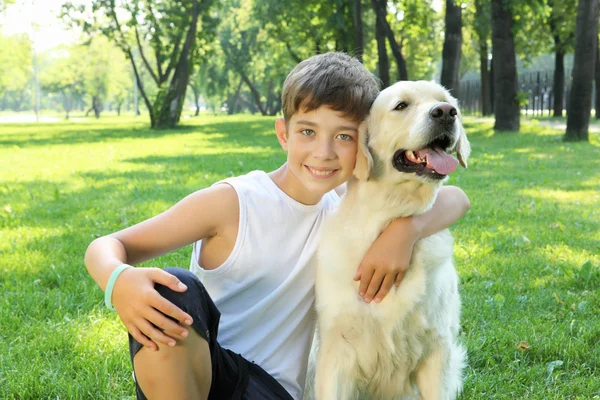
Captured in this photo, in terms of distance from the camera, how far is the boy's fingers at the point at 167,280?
193cm

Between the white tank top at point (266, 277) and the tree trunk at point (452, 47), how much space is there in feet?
53.4

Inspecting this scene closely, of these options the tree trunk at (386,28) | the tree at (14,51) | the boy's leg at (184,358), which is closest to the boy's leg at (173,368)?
the boy's leg at (184,358)

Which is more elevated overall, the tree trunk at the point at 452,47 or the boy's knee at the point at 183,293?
the tree trunk at the point at 452,47

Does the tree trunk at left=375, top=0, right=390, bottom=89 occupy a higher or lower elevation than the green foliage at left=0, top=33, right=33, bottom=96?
lower

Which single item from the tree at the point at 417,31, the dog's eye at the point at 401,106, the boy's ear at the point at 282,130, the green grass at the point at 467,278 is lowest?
the green grass at the point at 467,278

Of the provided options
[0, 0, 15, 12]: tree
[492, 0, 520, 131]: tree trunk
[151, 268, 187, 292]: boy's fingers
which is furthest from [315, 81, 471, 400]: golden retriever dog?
[0, 0, 15, 12]: tree

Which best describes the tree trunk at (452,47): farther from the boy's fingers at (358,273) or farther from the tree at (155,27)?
the boy's fingers at (358,273)

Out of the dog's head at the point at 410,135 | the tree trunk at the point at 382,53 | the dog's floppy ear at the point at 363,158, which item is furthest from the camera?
the tree trunk at the point at 382,53

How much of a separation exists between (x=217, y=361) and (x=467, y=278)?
2616 millimetres

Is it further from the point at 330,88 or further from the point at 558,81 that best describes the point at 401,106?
the point at 558,81

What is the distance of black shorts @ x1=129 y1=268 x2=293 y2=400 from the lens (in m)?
2.03

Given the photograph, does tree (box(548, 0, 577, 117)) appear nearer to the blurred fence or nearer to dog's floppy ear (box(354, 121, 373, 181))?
the blurred fence

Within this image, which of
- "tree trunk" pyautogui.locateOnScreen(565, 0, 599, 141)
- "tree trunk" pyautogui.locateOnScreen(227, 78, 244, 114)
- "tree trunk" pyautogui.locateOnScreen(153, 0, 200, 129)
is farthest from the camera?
"tree trunk" pyautogui.locateOnScreen(227, 78, 244, 114)

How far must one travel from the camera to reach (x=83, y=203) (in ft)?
23.1
